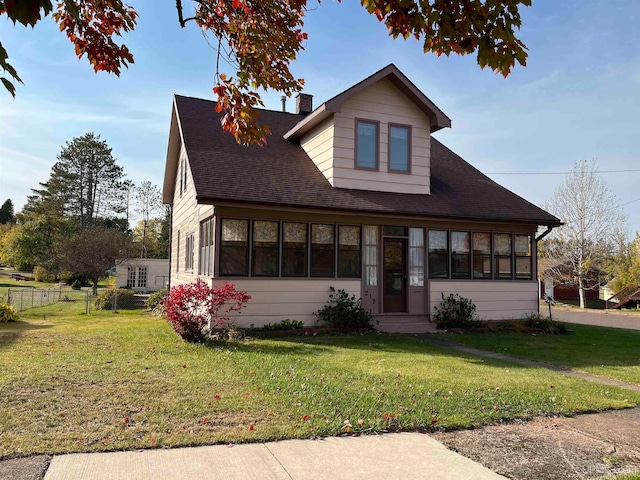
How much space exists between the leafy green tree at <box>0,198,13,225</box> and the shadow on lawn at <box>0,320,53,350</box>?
277ft

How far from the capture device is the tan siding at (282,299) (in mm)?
11297

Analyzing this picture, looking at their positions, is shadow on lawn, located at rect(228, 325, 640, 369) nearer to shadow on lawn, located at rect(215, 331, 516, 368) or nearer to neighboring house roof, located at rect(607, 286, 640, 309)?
shadow on lawn, located at rect(215, 331, 516, 368)

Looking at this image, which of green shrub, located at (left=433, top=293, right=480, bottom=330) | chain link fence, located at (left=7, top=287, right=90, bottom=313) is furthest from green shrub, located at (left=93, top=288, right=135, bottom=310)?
green shrub, located at (left=433, top=293, right=480, bottom=330)

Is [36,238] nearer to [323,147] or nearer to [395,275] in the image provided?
[323,147]

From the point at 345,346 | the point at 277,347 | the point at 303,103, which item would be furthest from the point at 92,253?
the point at 345,346

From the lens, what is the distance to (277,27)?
6301 millimetres

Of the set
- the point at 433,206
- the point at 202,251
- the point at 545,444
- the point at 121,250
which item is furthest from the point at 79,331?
the point at 121,250

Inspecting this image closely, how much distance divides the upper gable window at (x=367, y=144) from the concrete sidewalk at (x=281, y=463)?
9.54m

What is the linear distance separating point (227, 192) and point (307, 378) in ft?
17.5

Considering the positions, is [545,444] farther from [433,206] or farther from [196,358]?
[433,206]

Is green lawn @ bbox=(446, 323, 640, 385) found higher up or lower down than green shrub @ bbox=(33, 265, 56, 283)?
lower down

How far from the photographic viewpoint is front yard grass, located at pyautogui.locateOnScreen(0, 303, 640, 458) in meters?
4.63

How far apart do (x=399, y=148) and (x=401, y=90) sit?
1628mm

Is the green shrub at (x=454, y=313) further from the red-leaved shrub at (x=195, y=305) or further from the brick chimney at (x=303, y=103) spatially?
the brick chimney at (x=303, y=103)
